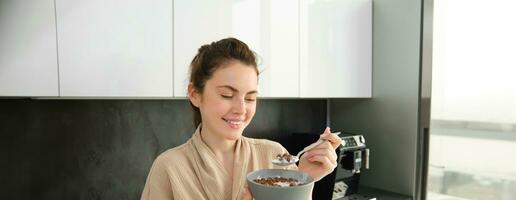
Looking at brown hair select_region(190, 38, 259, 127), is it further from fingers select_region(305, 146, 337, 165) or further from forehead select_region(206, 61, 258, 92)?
fingers select_region(305, 146, 337, 165)

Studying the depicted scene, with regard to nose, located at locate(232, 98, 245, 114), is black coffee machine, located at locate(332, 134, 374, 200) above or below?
below

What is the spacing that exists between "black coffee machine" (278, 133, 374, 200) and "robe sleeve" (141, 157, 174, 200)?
105 centimetres

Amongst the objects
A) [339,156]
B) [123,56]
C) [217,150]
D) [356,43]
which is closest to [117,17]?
[123,56]

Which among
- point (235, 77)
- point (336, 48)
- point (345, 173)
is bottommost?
point (345, 173)

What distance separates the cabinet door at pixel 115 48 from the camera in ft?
3.42

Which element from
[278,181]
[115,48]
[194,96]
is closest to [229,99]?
[194,96]

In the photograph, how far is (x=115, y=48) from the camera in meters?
1.12

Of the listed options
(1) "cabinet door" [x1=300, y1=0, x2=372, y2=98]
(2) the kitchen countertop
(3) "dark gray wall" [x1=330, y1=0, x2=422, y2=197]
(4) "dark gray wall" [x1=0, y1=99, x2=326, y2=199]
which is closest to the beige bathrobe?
(4) "dark gray wall" [x1=0, y1=99, x2=326, y2=199]

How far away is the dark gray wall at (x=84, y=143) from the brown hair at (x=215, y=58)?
2.10ft

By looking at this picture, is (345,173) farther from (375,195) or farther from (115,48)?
(115,48)

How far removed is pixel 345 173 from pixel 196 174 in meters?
1.14

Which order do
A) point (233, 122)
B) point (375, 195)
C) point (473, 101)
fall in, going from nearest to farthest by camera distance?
point (233, 122)
point (473, 101)
point (375, 195)

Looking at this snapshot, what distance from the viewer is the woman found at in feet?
2.93

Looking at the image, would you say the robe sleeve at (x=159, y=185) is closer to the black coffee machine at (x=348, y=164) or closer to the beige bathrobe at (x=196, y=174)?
the beige bathrobe at (x=196, y=174)
